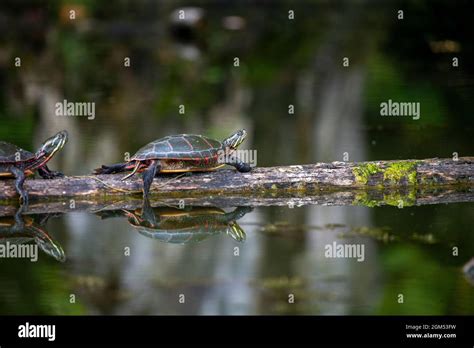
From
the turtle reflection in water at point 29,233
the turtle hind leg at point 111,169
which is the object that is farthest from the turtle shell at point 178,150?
the turtle reflection in water at point 29,233

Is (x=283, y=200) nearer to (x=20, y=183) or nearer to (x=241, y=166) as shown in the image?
(x=241, y=166)

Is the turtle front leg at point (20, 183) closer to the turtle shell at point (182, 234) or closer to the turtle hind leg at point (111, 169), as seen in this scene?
the turtle hind leg at point (111, 169)

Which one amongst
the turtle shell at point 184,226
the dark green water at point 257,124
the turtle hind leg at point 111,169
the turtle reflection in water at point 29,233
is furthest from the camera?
the turtle hind leg at point 111,169

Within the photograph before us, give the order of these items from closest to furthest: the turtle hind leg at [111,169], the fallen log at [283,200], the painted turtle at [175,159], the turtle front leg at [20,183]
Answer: the turtle front leg at [20,183]
the fallen log at [283,200]
the painted turtle at [175,159]
the turtle hind leg at [111,169]

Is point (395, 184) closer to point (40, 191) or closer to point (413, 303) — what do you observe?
point (413, 303)

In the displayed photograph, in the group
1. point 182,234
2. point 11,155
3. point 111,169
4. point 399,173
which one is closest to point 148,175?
point 111,169

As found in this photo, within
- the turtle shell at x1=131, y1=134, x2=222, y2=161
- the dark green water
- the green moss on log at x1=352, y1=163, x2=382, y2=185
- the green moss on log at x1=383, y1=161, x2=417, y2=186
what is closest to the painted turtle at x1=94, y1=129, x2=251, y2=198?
the turtle shell at x1=131, y1=134, x2=222, y2=161

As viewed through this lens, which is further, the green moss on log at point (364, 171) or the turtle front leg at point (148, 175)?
the green moss on log at point (364, 171)
